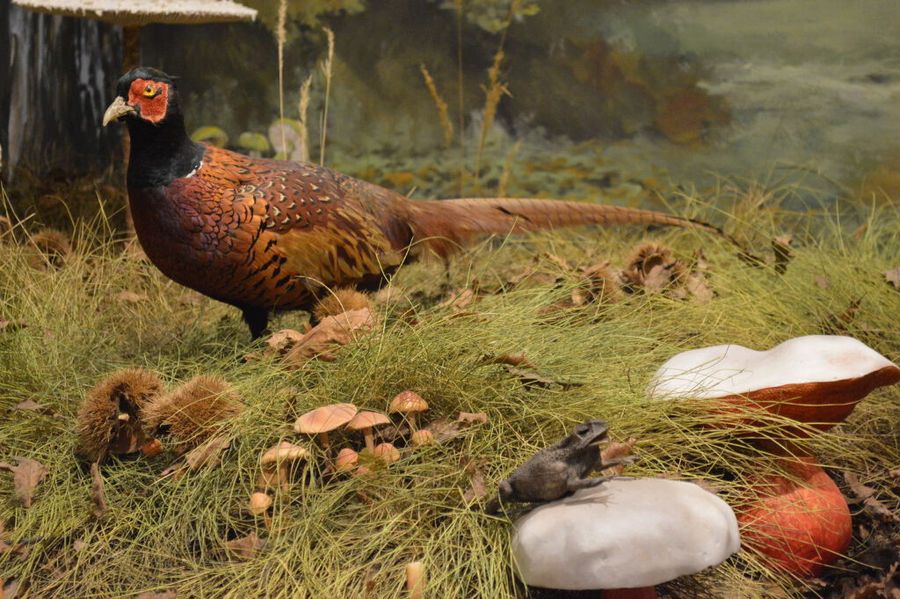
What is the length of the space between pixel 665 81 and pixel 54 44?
2613 mm

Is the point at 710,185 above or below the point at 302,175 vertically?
below

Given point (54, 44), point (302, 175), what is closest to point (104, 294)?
point (302, 175)

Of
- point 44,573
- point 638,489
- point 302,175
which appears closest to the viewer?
point 638,489

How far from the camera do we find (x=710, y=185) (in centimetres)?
416

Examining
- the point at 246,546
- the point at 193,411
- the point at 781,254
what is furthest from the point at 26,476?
the point at 781,254

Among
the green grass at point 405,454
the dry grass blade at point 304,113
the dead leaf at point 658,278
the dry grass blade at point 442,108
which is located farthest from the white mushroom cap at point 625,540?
the dry grass blade at point 442,108

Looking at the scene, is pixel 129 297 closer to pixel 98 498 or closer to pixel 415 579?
pixel 98 498

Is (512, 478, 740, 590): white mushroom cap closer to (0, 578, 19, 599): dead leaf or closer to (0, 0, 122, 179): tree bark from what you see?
(0, 578, 19, 599): dead leaf

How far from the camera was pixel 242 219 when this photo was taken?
2.36 meters

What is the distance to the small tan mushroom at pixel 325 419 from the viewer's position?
1816 millimetres

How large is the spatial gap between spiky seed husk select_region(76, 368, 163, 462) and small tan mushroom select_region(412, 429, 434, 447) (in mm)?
559

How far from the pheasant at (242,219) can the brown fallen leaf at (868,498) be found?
48.7 inches

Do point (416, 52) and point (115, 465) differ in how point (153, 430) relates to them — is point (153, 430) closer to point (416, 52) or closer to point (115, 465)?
point (115, 465)

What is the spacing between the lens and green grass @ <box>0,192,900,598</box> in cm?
179
